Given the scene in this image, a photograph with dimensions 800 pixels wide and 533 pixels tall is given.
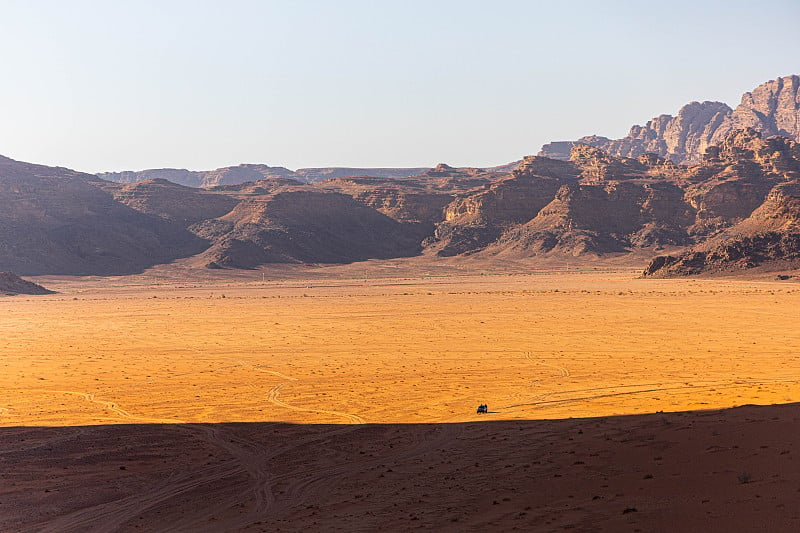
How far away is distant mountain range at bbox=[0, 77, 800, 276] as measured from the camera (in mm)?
151375

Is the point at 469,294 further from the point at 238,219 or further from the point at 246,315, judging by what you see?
the point at 238,219

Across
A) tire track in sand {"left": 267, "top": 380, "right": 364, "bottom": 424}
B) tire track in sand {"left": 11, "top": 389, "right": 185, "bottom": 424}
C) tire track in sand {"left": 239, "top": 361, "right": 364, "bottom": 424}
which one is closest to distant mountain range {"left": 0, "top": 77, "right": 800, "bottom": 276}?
tire track in sand {"left": 11, "top": 389, "right": 185, "bottom": 424}

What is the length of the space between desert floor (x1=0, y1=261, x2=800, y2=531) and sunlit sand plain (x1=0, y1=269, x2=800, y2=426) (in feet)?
0.67

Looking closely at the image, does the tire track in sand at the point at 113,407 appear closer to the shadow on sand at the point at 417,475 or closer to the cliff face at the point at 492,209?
the shadow on sand at the point at 417,475

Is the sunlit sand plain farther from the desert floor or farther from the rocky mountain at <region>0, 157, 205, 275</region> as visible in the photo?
the rocky mountain at <region>0, 157, 205, 275</region>

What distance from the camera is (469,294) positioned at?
85.0 m

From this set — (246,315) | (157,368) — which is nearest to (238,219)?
A: (246,315)

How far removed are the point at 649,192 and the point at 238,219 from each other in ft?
270

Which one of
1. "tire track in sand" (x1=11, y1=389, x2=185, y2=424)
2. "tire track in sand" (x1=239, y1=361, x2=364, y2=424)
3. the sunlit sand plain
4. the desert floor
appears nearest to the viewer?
the desert floor

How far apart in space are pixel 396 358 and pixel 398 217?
151m

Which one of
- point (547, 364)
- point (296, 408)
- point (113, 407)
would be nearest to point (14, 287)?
point (113, 407)

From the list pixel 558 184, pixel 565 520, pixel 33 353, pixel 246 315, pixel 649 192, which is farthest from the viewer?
pixel 558 184

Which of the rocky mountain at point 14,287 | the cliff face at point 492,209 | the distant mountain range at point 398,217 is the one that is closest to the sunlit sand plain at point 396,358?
the rocky mountain at point 14,287

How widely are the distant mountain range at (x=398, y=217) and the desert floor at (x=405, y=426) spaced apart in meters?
99.9
